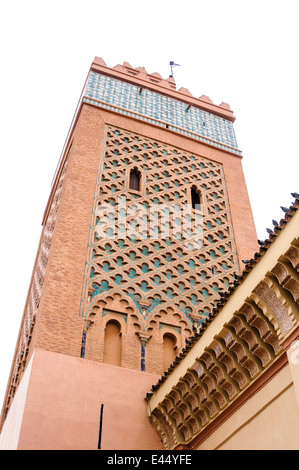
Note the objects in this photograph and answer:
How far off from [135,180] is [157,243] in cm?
121

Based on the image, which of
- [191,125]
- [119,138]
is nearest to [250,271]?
[119,138]

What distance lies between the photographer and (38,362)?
15.9 ft

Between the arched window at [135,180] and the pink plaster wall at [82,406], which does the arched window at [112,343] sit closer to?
the pink plaster wall at [82,406]

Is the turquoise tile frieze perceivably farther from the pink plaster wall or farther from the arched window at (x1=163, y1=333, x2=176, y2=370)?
the pink plaster wall

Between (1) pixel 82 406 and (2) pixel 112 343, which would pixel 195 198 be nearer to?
(2) pixel 112 343

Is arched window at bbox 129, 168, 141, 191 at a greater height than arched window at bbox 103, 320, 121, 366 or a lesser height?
greater

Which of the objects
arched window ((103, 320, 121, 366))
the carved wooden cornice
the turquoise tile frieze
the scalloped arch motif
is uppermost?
the turquoise tile frieze

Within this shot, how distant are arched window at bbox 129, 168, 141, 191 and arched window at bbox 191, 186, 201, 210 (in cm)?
82

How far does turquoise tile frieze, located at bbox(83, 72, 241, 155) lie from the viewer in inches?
327

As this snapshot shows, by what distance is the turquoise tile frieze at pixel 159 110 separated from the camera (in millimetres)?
8297

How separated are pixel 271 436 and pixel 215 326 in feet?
3.11

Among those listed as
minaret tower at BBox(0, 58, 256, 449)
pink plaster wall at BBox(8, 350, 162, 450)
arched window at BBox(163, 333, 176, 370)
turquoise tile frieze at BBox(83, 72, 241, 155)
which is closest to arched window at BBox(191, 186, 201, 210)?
minaret tower at BBox(0, 58, 256, 449)
